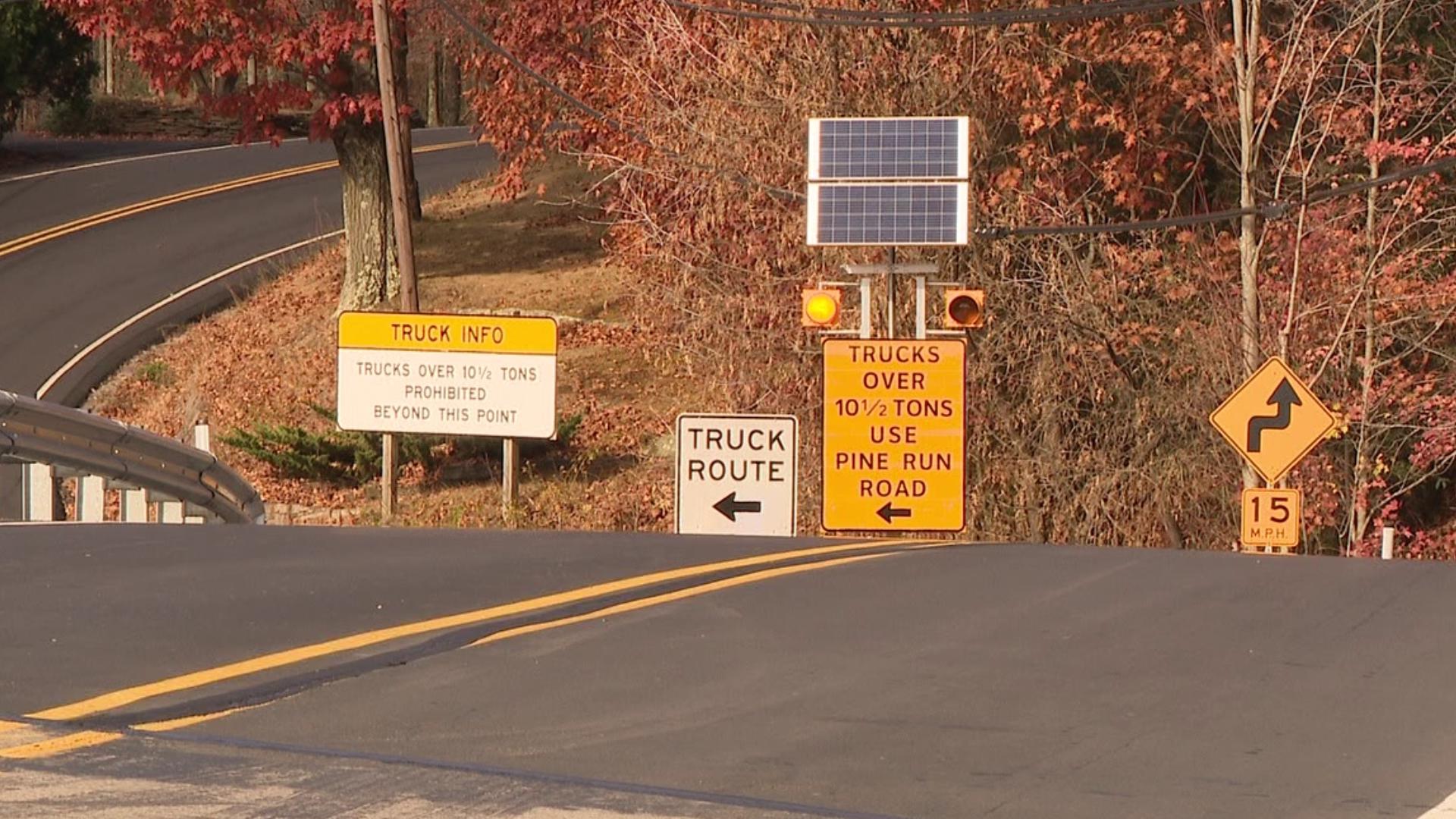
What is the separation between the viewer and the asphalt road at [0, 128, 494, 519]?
124ft

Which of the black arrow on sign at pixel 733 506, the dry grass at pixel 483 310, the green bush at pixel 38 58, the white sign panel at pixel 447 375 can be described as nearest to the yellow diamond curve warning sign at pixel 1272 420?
the black arrow on sign at pixel 733 506

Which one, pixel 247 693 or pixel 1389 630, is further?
pixel 1389 630

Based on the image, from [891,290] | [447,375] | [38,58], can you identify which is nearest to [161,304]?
[38,58]

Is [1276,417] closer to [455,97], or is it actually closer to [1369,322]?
[1369,322]

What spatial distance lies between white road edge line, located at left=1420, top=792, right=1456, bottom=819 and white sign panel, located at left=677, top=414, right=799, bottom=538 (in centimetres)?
1098

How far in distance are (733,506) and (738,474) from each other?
0.30m

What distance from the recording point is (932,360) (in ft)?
67.7

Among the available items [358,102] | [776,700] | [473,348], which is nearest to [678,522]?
[473,348]

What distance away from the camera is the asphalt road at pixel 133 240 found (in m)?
37.8

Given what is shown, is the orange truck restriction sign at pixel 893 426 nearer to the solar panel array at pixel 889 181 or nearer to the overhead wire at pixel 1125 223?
the solar panel array at pixel 889 181

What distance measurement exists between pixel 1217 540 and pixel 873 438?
9.92 m

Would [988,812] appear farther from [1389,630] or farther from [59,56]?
[59,56]

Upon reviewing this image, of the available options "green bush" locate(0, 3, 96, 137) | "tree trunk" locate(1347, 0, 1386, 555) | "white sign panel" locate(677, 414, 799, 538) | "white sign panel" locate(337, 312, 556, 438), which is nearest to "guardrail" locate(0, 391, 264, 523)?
"white sign panel" locate(337, 312, 556, 438)

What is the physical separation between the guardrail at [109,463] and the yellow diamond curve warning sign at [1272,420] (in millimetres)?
10666
